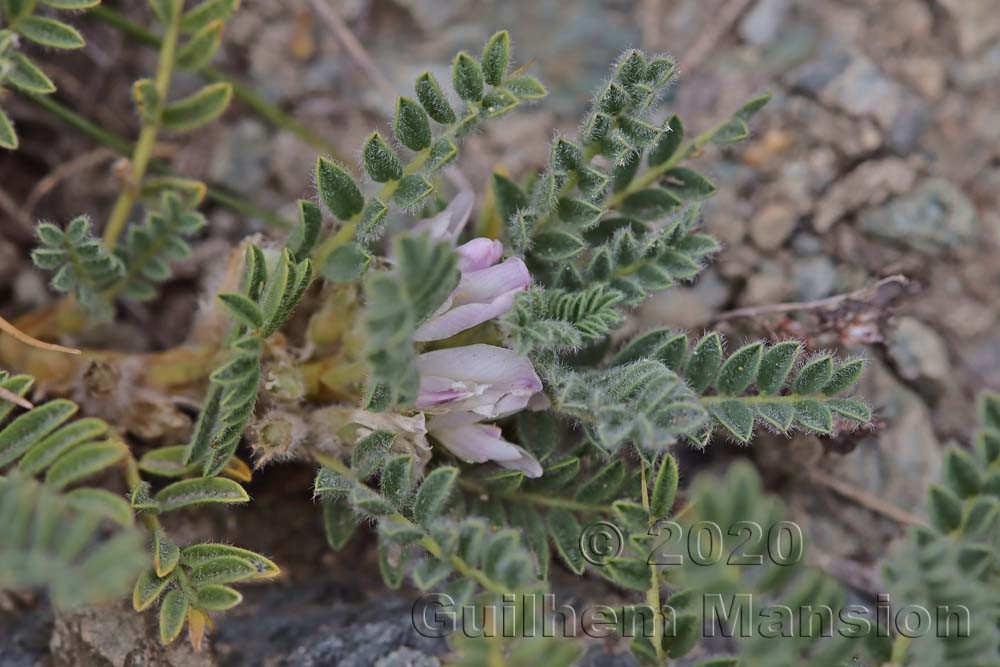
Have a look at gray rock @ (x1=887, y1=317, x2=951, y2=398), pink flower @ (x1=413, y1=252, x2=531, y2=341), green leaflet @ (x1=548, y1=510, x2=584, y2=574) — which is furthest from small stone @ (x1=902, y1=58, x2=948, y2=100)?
green leaflet @ (x1=548, y1=510, x2=584, y2=574)

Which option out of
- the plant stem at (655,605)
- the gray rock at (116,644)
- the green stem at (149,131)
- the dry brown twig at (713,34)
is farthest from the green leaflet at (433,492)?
the dry brown twig at (713,34)

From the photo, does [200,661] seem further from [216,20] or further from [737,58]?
[737,58]

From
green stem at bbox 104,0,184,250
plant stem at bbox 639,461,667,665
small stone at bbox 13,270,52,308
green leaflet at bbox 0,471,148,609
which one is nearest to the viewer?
green leaflet at bbox 0,471,148,609

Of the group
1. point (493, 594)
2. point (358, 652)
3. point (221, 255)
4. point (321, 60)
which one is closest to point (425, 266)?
point (493, 594)

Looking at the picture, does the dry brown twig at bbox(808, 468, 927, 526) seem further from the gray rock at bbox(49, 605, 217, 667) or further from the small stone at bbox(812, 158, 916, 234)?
the gray rock at bbox(49, 605, 217, 667)

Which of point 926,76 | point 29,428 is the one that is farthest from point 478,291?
point 926,76

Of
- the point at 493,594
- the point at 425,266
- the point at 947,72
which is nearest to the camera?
the point at 425,266

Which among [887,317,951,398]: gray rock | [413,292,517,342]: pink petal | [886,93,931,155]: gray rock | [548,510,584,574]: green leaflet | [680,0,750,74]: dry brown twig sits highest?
[680,0,750,74]: dry brown twig
